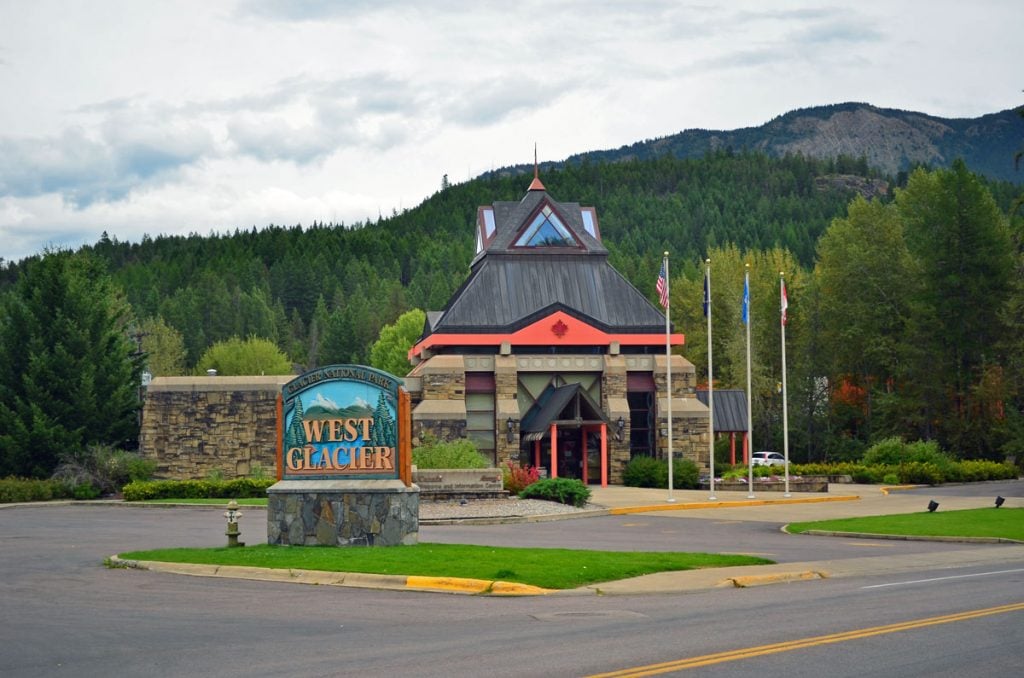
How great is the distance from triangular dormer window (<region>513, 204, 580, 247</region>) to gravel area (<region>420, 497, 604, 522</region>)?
25.5 meters

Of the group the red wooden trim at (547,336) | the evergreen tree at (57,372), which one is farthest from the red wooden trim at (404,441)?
the red wooden trim at (547,336)

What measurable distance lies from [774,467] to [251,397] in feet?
75.2

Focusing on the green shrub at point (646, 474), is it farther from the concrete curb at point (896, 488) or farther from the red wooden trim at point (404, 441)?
the red wooden trim at point (404, 441)

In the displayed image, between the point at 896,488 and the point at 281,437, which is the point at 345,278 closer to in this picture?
the point at 896,488

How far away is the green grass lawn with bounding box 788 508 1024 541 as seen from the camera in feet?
94.1

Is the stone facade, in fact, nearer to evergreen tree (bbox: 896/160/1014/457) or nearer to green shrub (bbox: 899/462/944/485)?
green shrub (bbox: 899/462/944/485)

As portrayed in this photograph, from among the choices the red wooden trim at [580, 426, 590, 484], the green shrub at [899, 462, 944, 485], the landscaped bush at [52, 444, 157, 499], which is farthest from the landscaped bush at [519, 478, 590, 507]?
the green shrub at [899, 462, 944, 485]

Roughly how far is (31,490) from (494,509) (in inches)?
774

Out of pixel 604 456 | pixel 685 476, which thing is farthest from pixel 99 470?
pixel 685 476

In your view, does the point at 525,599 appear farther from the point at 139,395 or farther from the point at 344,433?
the point at 139,395

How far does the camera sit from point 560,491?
1572 inches

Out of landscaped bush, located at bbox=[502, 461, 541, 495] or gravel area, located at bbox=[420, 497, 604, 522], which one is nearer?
gravel area, located at bbox=[420, 497, 604, 522]

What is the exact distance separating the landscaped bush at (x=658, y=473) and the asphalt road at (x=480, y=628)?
3046 centimetres

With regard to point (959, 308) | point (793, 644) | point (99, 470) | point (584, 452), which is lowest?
point (793, 644)
